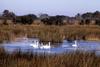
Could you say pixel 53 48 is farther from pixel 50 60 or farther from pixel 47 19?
pixel 47 19

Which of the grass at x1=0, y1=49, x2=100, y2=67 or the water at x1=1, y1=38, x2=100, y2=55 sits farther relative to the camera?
the water at x1=1, y1=38, x2=100, y2=55

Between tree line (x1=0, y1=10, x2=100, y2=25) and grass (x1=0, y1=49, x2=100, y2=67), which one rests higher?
grass (x1=0, y1=49, x2=100, y2=67)

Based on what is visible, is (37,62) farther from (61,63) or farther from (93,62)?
(93,62)

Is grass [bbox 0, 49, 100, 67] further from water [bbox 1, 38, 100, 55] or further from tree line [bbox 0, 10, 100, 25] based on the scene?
tree line [bbox 0, 10, 100, 25]

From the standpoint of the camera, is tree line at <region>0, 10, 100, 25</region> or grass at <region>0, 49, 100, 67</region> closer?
grass at <region>0, 49, 100, 67</region>

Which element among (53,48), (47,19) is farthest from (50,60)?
(47,19)

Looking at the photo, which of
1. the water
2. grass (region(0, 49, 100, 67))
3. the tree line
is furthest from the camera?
the tree line

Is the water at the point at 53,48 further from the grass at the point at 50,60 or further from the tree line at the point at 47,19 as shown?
the tree line at the point at 47,19

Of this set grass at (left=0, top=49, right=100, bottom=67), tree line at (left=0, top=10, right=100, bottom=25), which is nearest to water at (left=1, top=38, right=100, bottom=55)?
grass at (left=0, top=49, right=100, bottom=67)

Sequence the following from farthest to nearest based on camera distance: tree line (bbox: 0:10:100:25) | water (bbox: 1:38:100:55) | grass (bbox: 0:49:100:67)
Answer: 1. tree line (bbox: 0:10:100:25)
2. water (bbox: 1:38:100:55)
3. grass (bbox: 0:49:100:67)

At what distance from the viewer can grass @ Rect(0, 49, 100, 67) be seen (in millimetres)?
10953

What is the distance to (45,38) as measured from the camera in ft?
82.3

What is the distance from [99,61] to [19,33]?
688 inches

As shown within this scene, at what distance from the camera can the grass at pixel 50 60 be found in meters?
11.0
